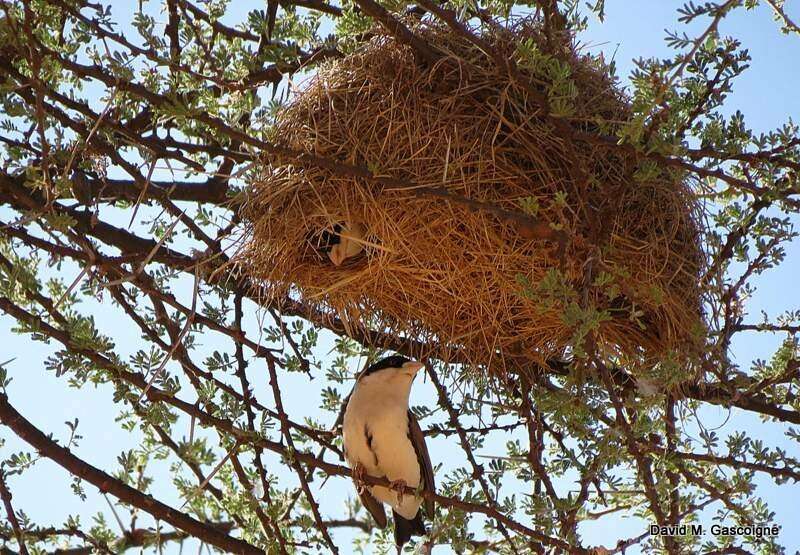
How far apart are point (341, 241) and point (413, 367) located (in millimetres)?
630

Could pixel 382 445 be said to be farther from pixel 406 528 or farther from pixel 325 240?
pixel 325 240

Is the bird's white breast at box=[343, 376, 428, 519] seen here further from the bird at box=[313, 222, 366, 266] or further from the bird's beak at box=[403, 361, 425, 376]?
the bird at box=[313, 222, 366, 266]

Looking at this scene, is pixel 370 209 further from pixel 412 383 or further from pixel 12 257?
pixel 12 257

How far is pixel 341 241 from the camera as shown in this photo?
3.48m

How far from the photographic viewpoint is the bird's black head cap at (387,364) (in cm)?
393

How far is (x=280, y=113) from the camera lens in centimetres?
Answer: 357

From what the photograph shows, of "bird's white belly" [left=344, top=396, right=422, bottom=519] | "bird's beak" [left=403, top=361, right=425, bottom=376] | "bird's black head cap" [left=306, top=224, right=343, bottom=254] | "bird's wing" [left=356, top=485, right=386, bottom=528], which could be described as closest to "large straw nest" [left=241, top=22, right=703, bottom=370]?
"bird's black head cap" [left=306, top=224, right=343, bottom=254]

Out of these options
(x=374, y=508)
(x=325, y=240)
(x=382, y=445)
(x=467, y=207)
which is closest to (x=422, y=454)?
(x=382, y=445)

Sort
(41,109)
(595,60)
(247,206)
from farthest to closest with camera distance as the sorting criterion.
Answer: (595,60) < (247,206) < (41,109)

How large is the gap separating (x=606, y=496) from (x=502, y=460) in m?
0.45

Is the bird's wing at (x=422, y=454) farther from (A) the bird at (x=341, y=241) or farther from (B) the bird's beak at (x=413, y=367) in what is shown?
(A) the bird at (x=341, y=241)

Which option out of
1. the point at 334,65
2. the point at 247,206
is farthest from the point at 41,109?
the point at 334,65

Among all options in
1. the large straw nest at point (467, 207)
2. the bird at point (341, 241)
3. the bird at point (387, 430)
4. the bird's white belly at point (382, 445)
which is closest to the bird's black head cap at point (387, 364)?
the bird at point (387, 430)

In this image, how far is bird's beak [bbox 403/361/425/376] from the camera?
3844 millimetres
